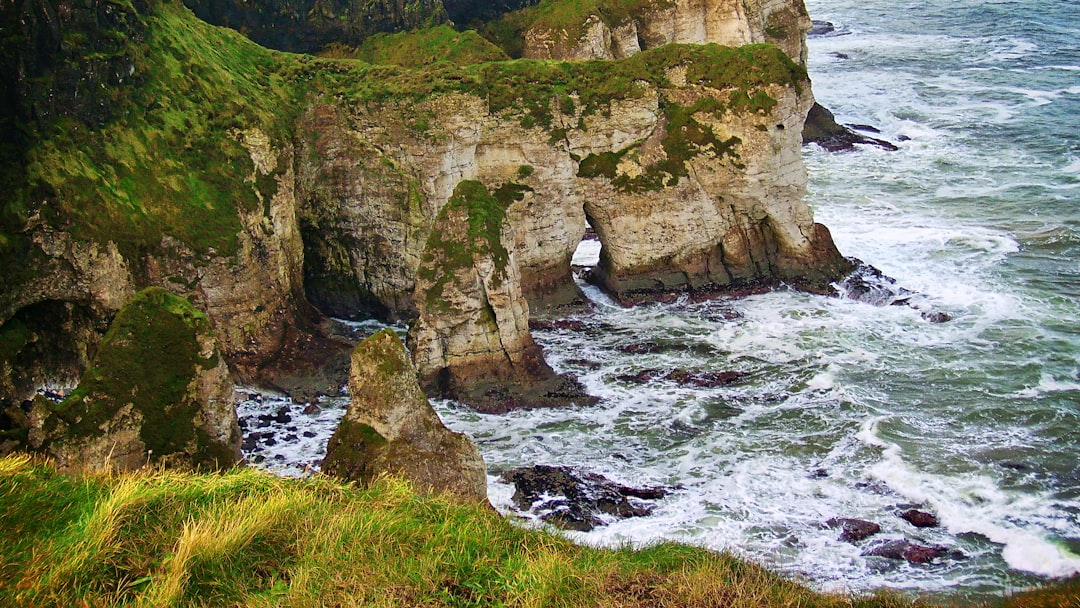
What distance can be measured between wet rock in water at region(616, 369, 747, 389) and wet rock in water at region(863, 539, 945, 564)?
754cm

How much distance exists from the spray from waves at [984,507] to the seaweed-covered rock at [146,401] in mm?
13696

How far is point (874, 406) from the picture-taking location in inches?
985

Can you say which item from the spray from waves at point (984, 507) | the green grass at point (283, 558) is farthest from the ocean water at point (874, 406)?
the green grass at point (283, 558)

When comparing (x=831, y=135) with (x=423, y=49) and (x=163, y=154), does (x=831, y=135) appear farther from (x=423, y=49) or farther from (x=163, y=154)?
(x=163, y=154)

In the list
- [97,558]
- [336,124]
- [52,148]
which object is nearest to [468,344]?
[336,124]

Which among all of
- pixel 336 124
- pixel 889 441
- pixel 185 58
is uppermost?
pixel 185 58

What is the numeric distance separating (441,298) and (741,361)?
843cm

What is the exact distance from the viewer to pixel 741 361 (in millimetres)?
27641

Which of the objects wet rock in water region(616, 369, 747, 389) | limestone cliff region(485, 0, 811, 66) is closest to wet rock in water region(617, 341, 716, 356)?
wet rock in water region(616, 369, 747, 389)

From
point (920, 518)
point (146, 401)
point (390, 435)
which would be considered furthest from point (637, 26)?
point (146, 401)

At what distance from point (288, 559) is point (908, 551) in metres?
13.1

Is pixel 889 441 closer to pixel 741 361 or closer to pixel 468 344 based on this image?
pixel 741 361

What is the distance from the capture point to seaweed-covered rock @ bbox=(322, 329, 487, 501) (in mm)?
17797

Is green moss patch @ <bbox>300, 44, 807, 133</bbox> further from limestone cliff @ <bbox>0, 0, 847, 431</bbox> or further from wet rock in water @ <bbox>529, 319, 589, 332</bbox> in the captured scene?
wet rock in water @ <bbox>529, 319, 589, 332</bbox>
